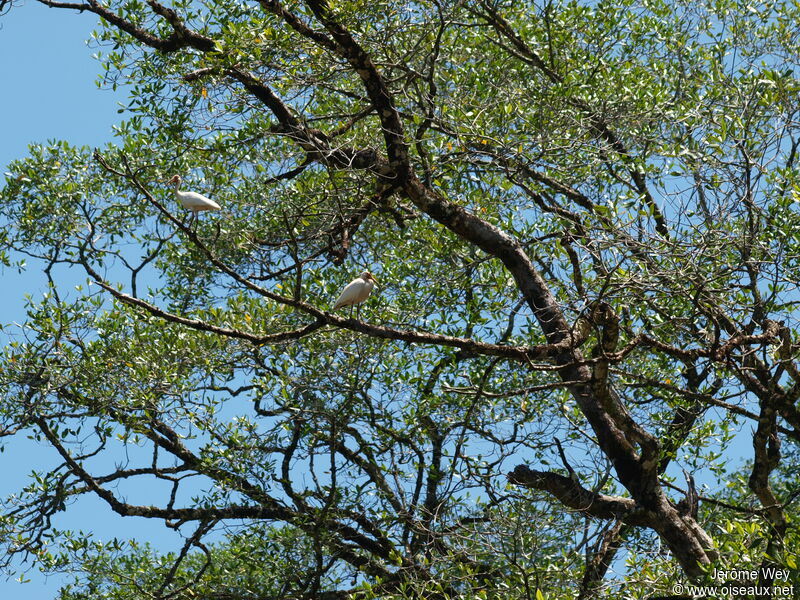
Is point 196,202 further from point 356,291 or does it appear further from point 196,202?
point 356,291

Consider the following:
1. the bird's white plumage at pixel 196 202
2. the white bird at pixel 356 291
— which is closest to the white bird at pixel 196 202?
the bird's white plumage at pixel 196 202

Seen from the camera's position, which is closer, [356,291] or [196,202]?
[356,291]

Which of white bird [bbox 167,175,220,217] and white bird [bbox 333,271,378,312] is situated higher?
white bird [bbox 167,175,220,217]

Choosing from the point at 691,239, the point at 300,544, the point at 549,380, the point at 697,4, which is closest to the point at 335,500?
the point at 300,544

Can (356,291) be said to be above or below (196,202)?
below

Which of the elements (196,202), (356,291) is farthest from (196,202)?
(356,291)

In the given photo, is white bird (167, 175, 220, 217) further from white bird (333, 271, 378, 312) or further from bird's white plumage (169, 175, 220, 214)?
white bird (333, 271, 378, 312)

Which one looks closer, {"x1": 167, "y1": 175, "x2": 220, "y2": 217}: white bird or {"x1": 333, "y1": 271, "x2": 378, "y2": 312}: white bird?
{"x1": 333, "y1": 271, "x2": 378, "y2": 312}: white bird

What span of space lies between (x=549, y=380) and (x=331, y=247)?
2.70 m

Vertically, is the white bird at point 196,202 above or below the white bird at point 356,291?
above

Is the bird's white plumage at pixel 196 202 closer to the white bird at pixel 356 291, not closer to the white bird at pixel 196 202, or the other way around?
the white bird at pixel 196 202

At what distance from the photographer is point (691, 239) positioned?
7.14 metres

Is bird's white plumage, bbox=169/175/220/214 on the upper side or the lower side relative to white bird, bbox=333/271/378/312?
upper

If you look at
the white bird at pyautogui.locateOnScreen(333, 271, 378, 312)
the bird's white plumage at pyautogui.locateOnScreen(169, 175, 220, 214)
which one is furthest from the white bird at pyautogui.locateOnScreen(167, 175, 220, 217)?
the white bird at pyautogui.locateOnScreen(333, 271, 378, 312)
